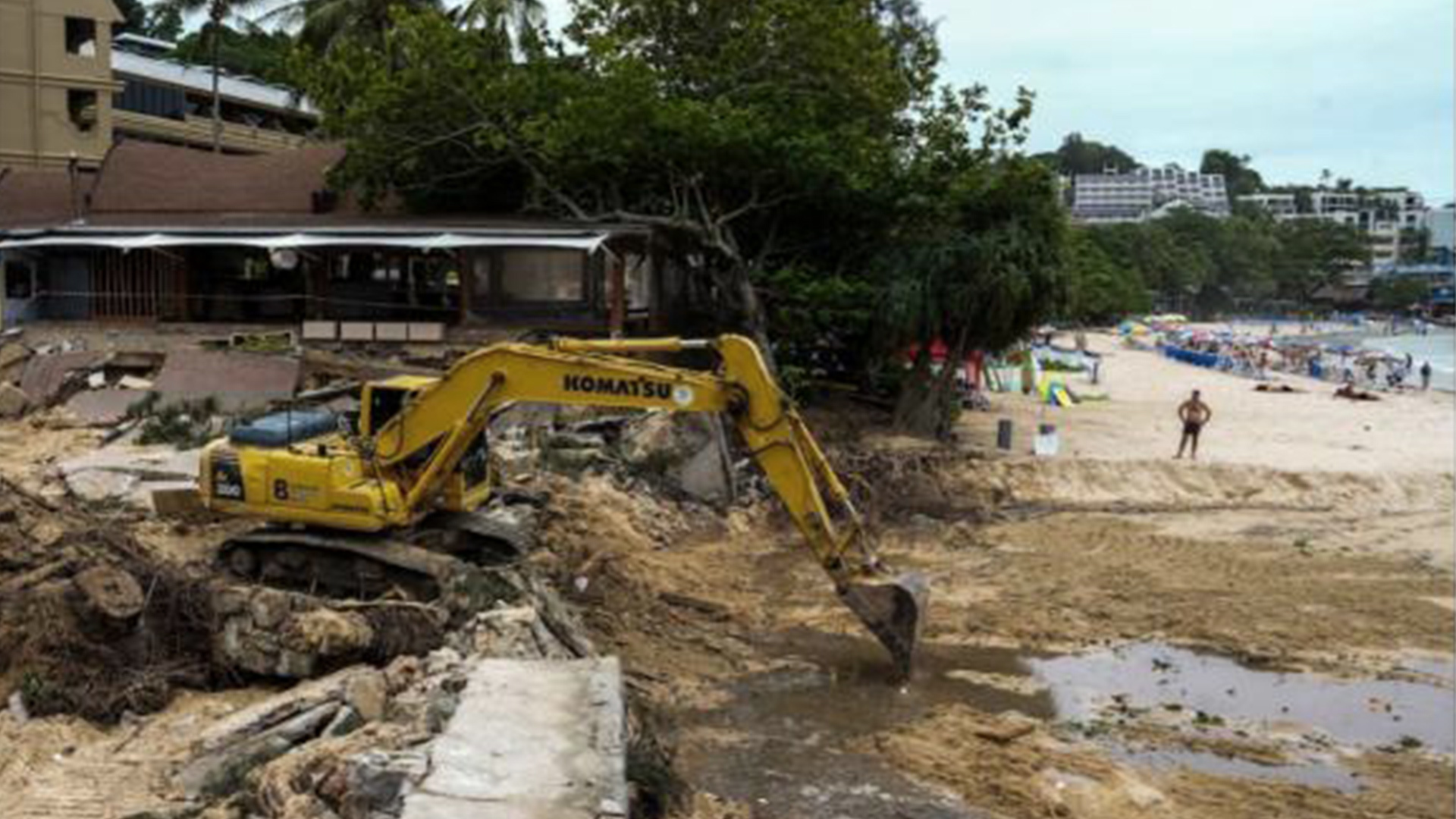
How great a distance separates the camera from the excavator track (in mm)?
13844

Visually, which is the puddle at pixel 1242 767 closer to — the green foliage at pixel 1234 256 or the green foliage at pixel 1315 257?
the green foliage at pixel 1234 256

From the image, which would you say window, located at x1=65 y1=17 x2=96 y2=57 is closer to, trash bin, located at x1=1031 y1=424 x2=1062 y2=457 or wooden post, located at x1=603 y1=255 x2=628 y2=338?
wooden post, located at x1=603 y1=255 x2=628 y2=338

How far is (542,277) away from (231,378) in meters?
6.41

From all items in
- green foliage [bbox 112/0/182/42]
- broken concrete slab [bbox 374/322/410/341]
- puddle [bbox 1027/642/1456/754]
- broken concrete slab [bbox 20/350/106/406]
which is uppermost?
green foliage [bbox 112/0/182/42]

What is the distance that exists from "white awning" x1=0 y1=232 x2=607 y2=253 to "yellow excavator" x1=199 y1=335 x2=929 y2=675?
11534 millimetres

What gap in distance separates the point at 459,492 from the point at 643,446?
8.29 m

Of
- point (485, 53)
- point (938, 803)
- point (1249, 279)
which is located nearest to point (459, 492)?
point (938, 803)

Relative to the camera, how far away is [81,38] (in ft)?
156

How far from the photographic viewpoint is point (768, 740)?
1280cm

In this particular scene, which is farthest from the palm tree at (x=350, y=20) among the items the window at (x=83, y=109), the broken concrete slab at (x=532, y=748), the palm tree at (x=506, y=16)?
the broken concrete slab at (x=532, y=748)

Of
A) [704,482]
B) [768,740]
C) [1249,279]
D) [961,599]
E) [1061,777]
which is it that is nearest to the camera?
[1061,777]

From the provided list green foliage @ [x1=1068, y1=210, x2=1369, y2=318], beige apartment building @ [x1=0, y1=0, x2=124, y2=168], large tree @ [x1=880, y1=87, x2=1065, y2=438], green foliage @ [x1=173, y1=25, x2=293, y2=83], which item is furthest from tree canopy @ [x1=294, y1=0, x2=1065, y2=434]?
green foliage @ [x1=1068, y1=210, x2=1369, y2=318]

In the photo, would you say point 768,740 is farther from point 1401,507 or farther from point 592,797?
point 1401,507

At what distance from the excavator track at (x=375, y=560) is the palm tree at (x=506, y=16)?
1860 centimetres
